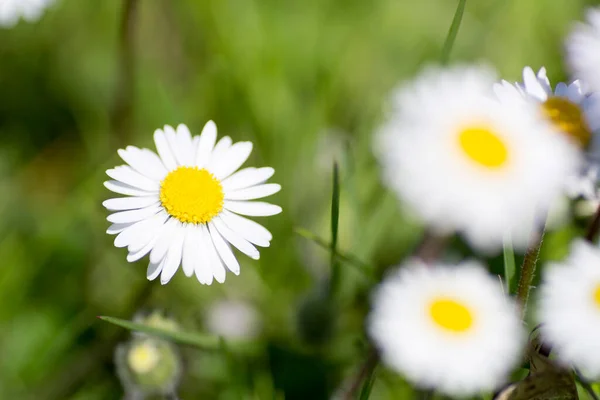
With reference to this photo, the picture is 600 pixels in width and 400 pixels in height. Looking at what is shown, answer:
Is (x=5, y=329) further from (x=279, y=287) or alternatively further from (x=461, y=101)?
(x=461, y=101)

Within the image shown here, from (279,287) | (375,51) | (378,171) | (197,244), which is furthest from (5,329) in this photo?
(375,51)

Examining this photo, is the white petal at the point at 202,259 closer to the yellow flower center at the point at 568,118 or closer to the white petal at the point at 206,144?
the white petal at the point at 206,144

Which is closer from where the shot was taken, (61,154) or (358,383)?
(358,383)

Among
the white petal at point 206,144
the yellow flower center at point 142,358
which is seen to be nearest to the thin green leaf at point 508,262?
the white petal at point 206,144

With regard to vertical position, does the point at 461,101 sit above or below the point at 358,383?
above

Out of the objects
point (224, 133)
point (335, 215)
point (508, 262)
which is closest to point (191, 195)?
point (335, 215)

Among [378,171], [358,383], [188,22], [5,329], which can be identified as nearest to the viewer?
[358,383]

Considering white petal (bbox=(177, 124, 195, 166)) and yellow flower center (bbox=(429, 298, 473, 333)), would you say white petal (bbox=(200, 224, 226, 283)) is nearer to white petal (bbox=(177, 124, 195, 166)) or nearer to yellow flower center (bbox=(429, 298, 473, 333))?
white petal (bbox=(177, 124, 195, 166))
